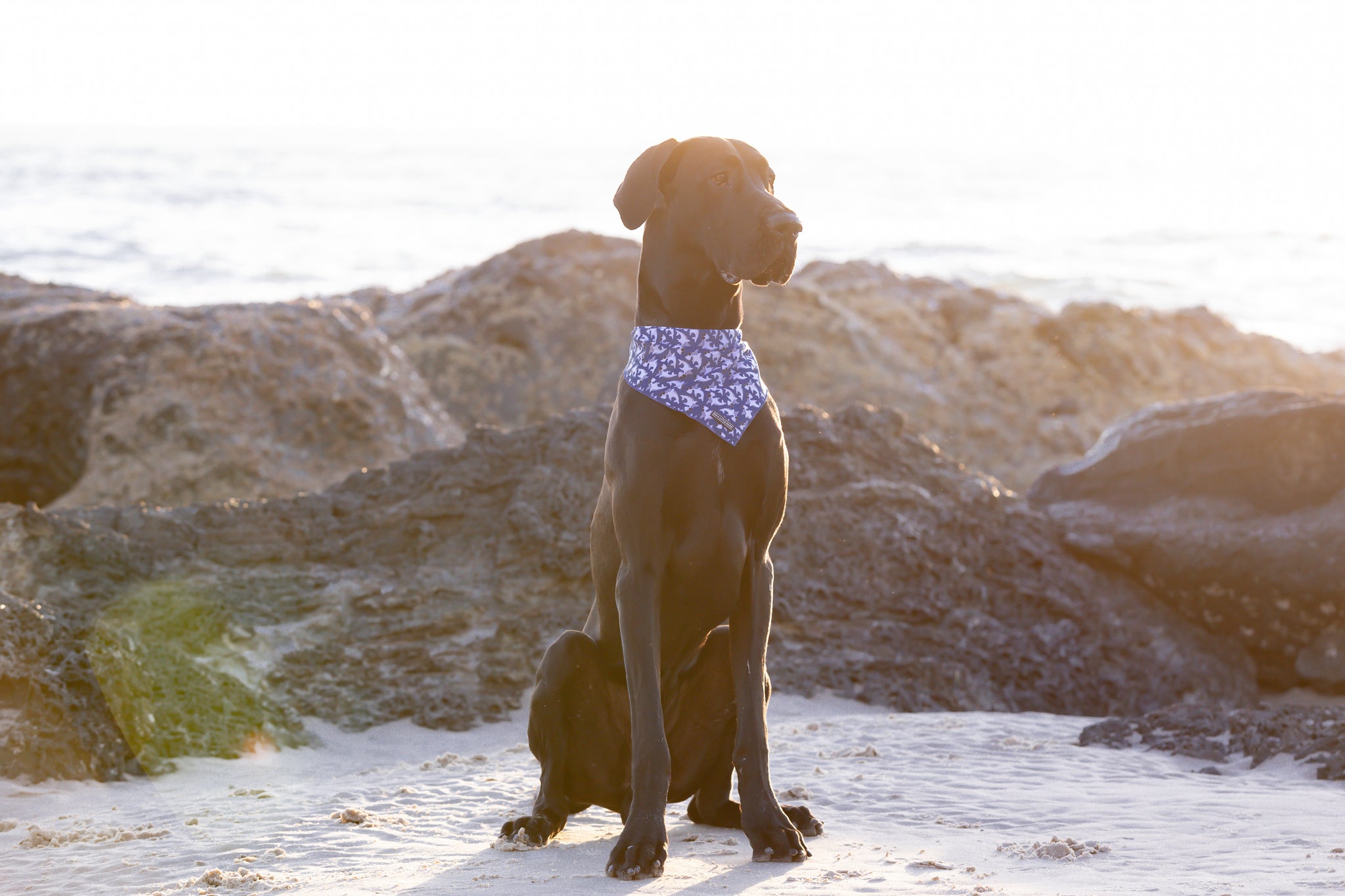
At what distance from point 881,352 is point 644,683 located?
A: 10.2m

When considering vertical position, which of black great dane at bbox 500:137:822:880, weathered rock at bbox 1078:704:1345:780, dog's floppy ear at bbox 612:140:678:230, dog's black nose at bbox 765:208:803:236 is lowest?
weathered rock at bbox 1078:704:1345:780

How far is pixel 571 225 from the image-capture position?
43.6m

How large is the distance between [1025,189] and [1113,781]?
175 feet

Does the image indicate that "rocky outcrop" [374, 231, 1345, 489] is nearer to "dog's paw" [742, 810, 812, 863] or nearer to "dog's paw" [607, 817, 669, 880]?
"dog's paw" [742, 810, 812, 863]

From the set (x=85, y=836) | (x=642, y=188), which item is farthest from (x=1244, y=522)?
(x=85, y=836)

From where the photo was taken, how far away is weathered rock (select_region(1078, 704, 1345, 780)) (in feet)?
19.0

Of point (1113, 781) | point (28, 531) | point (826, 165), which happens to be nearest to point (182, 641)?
point (28, 531)

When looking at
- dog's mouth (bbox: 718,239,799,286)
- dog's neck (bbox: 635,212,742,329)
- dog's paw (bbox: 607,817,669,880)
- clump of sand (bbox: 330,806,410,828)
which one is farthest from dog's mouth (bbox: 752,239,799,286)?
clump of sand (bbox: 330,806,410,828)

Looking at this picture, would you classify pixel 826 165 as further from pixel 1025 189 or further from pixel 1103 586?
pixel 1103 586

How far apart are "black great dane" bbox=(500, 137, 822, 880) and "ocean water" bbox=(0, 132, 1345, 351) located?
20646mm

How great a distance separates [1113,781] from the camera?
5430 millimetres

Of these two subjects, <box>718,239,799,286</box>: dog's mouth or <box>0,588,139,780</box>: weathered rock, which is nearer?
<box>718,239,799,286</box>: dog's mouth

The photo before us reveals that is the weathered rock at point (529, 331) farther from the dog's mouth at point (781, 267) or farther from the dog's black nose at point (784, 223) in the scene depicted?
the dog's black nose at point (784, 223)

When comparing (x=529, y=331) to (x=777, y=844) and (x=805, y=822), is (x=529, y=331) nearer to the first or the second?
(x=805, y=822)
